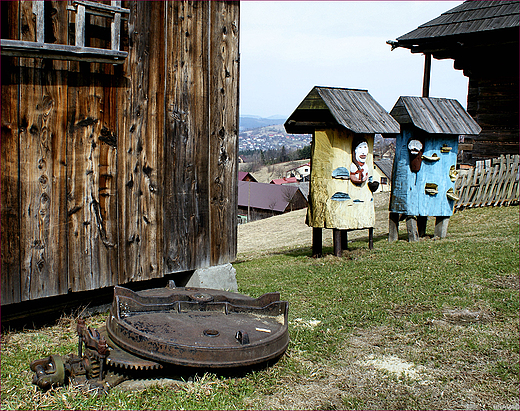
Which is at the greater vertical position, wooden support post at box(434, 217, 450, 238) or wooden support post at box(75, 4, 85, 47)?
wooden support post at box(75, 4, 85, 47)

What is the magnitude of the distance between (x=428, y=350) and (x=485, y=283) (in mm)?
2127

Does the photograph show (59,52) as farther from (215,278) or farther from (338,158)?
(338,158)

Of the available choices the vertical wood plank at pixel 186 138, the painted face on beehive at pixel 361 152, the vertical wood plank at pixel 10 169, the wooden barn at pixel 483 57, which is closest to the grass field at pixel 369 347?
the vertical wood plank at pixel 10 169

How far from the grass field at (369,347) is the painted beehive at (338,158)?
85 centimetres

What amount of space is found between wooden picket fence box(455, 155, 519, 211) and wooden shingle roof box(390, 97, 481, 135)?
12.2ft

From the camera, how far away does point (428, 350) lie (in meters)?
4.34

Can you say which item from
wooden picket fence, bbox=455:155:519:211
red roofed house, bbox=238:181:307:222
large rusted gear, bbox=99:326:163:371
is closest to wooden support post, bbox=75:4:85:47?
large rusted gear, bbox=99:326:163:371

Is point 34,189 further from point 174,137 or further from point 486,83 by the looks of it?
point 486,83

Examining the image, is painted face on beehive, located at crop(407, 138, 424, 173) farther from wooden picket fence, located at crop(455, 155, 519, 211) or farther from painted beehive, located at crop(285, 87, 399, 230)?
wooden picket fence, located at crop(455, 155, 519, 211)

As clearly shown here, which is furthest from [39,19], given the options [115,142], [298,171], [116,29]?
[298,171]

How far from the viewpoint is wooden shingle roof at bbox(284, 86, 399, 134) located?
24.5 feet

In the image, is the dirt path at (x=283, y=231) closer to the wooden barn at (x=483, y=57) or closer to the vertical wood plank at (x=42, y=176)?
the wooden barn at (x=483, y=57)

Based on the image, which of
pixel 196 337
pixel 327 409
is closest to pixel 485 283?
pixel 327 409

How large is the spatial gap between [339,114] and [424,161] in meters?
2.27
